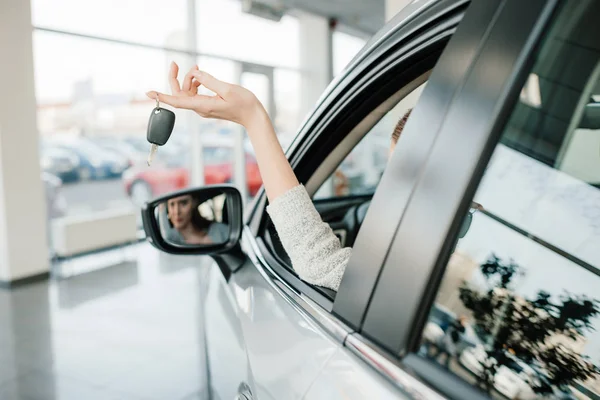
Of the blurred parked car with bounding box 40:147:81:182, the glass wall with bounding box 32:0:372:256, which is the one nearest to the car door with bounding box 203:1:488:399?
the glass wall with bounding box 32:0:372:256

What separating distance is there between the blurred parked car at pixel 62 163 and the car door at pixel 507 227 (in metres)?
5.83

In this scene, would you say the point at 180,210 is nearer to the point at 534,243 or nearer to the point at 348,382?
the point at 348,382

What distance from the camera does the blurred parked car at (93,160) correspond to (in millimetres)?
6157

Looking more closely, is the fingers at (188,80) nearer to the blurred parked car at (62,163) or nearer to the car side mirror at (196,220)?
the car side mirror at (196,220)

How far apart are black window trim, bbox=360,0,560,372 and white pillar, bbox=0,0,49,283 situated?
5095mm

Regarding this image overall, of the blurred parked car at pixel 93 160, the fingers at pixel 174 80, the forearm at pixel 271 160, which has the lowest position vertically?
the blurred parked car at pixel 93 160

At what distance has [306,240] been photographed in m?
0.87

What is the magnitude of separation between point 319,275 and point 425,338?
328 millimetres

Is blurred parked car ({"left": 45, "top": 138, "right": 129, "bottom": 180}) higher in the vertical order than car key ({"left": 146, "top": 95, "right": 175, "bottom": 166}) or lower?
lower

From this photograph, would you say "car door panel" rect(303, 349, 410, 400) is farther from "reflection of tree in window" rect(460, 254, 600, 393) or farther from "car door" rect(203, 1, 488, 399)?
"reflection of tree in window" rect(460, 254, 600, 393)

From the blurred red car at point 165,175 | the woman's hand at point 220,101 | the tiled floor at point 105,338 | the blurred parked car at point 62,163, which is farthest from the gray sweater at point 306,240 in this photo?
the blurred red car at point 165,175

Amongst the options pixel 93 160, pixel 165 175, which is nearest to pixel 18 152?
pixel 93 160

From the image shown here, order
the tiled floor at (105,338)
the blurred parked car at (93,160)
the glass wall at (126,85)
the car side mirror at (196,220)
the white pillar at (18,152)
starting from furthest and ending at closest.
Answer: the blurred parked car at (93,160) < the glass wall at (126,85) < the white pillar at (18,152) < the tiled floor at (105,338) < the car side mirror at (196,220)

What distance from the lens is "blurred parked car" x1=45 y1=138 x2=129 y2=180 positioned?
242 inches
